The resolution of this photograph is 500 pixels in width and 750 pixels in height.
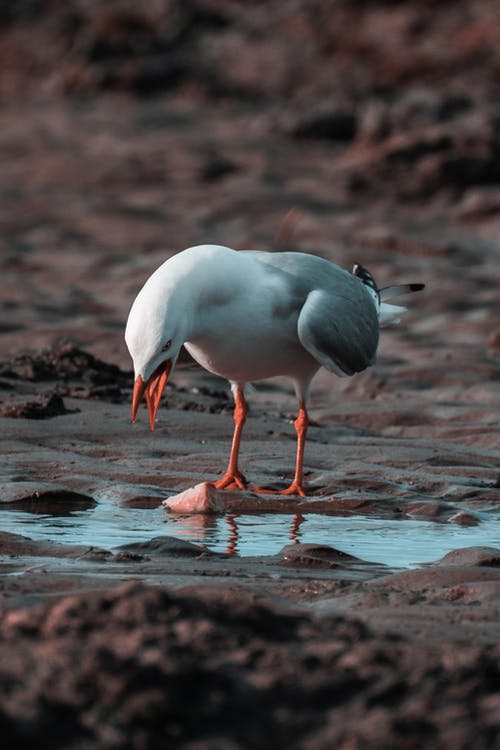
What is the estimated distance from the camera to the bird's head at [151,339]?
520 centimetres

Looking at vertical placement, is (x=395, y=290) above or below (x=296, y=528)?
above

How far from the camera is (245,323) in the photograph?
5715 mm

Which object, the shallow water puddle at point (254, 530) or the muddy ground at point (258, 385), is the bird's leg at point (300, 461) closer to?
the muddy ground at point (258, 385)

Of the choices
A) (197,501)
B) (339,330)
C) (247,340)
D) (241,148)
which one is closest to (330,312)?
(339,330)

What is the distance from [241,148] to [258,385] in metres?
6.57

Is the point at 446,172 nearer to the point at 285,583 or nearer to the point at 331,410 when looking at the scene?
the point at 331,410

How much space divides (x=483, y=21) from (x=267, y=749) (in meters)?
16.3

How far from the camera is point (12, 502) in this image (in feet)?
17.7

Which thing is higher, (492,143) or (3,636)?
(492,143)

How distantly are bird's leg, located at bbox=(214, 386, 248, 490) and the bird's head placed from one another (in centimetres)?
81

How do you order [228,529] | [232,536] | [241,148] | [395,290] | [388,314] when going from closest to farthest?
1. [232,536]
2. [228,529]
3. [388,314]
4. [395,290]
5. [241,148]

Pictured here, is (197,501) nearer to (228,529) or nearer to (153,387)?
(228,529)

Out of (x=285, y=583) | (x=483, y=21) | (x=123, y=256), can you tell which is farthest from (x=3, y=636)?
(x=483, y=21)

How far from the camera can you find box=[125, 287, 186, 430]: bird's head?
17.1 feet
